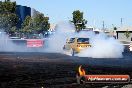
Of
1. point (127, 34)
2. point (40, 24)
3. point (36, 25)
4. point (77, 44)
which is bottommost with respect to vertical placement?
point (77, 44)

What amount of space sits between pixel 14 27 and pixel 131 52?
131 feet

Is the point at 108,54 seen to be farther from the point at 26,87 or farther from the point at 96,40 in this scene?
the point at 26,87

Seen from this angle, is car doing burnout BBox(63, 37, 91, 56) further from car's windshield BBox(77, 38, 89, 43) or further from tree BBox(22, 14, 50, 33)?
tree BBox(22, 14, 50, 33)

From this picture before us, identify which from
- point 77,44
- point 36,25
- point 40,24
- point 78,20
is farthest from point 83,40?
point 78,20

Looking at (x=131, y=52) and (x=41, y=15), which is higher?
(x=41, y=15)

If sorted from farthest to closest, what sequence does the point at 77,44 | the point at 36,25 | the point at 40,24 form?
the point at 40,24, the point at 36,25, the point at 77,44

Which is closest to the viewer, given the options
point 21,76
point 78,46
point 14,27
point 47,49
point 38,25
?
point 21,76

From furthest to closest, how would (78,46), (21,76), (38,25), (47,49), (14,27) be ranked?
(38,25) < (14,27) < (47,49) < (78,46) < (21,76)

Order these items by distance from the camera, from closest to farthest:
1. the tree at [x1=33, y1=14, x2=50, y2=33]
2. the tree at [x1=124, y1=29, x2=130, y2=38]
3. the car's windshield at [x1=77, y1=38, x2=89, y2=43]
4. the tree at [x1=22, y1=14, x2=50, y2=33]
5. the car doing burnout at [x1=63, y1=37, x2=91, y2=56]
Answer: the car doing burnout at [x1=63, y1=37, x2=91, y2=56]
the car's windshield at [x1=77, y1=38, x2=89, y2=43]
the tree at [x1=22, y1=14, x2=50, y2=33]
the tree at [x1=33, y1=14, x2=50, y2=33]
the tree at [x1=124, y1=29, x2=130, y2=38]

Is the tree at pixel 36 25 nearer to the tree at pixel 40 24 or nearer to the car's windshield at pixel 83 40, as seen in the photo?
the tree at pixel 40 24

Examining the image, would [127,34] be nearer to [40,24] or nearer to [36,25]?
[40,24]

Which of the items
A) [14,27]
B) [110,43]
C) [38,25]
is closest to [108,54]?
[110,43]

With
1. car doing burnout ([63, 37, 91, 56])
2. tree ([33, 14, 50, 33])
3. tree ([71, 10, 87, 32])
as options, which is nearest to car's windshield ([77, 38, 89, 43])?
car doing burnout ([63, 37, 91, 56])

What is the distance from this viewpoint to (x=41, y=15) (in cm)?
9081
